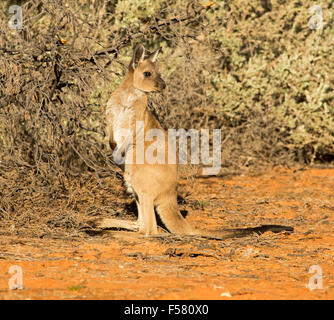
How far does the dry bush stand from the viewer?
19.0ft

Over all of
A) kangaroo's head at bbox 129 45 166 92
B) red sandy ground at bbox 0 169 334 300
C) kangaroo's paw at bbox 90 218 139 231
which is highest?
kangaroo's head at bbox 129 45 166 92

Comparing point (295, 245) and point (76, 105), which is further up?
point (76, 105)

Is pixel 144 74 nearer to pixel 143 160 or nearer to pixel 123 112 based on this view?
pixel 123 112

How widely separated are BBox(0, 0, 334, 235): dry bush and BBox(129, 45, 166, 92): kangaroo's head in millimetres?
243

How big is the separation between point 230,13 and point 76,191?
5025 mm

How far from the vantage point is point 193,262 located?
4852mm

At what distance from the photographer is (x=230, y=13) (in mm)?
9914

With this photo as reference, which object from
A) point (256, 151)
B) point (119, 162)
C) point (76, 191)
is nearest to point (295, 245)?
point (119, 162)

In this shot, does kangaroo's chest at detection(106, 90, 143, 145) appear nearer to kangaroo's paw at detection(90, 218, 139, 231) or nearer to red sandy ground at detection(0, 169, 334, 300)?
kangaroo's paw at detection(90, 218, 139, 231)

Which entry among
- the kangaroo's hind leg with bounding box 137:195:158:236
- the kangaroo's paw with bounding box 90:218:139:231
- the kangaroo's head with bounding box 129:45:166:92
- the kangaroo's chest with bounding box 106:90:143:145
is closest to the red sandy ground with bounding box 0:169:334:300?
the kangaroo's hind leg with bounding box 137:195:158:236

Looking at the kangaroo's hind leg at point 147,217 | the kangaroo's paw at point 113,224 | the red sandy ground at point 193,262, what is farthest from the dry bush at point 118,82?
the red sandy ground at point 193,262

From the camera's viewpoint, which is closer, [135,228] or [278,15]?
[135,228]

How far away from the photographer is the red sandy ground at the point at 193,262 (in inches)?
153
